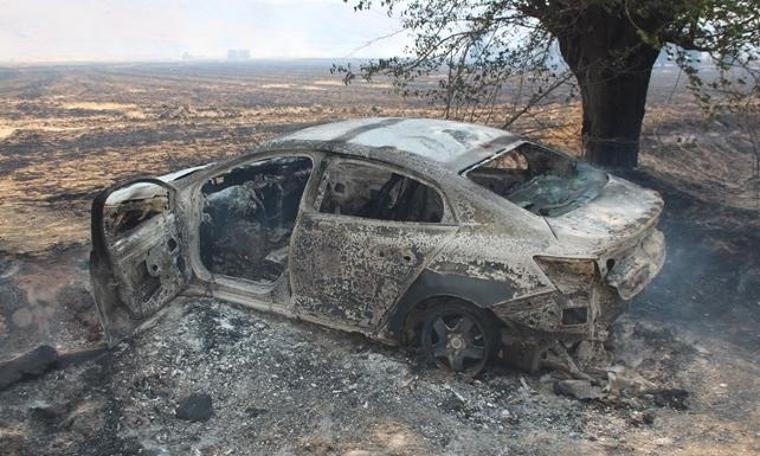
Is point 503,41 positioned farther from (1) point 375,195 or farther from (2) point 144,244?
(2) point 144,244

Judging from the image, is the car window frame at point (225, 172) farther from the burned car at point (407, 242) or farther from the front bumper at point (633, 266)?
the front bumper at point (633, 266)

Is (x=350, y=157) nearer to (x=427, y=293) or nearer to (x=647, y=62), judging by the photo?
(x=427, y=293)

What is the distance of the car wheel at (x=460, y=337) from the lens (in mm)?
4156

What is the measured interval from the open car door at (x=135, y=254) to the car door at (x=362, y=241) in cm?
105

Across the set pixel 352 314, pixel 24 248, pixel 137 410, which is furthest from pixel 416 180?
pixel 24 248

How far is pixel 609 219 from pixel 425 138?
1406 millimetres

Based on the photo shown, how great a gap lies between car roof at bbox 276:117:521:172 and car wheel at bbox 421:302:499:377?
3.15 ft

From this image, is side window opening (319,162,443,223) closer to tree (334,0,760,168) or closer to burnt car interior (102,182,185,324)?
burnt car interior (102,182,185,324)

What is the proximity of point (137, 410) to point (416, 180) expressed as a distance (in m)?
2.40

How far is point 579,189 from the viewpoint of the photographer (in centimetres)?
484

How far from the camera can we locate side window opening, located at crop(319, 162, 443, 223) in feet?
15.2

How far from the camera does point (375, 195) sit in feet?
16.0

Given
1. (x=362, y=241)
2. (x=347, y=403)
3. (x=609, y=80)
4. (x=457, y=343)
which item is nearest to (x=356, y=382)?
(x=347, y=403)

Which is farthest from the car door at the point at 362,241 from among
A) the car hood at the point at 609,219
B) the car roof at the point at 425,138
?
the car hood at the point at 609,219
